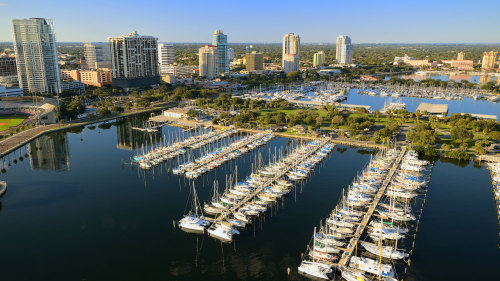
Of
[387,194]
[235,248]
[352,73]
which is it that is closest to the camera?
[235,248]

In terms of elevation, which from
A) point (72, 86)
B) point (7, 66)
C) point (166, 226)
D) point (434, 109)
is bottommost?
point (166, 226)

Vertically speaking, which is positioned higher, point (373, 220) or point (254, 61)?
point (254, 61)

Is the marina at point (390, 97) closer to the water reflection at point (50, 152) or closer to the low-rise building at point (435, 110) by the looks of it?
the low-rise building at point (435, 110)

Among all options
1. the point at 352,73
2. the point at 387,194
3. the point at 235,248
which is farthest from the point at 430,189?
the point at 352,73

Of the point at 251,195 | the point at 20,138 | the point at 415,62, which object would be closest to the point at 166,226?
the point at 251,195

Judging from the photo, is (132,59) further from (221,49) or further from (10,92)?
(221,49)

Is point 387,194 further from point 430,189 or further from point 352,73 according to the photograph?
point 352,73

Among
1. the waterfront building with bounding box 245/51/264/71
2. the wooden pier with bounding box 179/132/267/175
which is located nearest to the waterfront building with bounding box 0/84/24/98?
the wooden pier with bounding box 179/132/267/175
